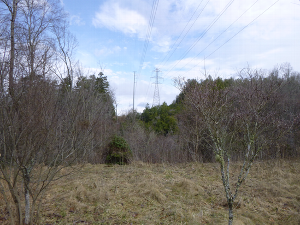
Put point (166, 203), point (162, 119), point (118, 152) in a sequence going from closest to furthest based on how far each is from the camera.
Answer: point (166, 203), point (118, 152), point (162, 119)

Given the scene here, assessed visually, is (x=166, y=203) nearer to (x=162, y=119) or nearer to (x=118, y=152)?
(x=118, y=152)

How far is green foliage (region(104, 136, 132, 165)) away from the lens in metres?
10.9

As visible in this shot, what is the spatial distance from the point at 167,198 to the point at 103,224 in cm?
182

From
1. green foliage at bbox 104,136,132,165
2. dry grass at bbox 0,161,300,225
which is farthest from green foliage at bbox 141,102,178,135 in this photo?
dry grass at bbox 0,161,300,225

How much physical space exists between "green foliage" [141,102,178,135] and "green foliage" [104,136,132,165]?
19.2 feet

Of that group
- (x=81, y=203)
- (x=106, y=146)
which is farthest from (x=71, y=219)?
(x=106, y=146)

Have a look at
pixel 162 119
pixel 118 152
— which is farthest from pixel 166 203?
pixel 162 119

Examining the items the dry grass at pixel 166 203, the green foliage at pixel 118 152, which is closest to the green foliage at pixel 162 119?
the green foliage at pixel 118 152

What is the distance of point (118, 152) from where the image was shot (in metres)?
10.9

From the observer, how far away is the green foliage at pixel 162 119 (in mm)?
17327

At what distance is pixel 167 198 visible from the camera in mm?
5258

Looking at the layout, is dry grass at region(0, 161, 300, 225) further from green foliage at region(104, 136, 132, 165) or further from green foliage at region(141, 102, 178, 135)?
green foliage at region(141, 102, 178, 135)

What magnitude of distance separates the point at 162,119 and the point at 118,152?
805 cm

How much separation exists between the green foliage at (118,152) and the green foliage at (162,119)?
230 inches
